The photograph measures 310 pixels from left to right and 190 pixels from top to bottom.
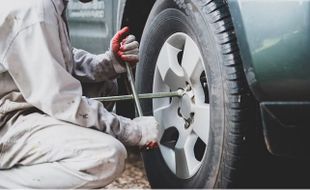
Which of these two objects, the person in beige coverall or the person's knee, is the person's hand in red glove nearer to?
the person in beige coverall

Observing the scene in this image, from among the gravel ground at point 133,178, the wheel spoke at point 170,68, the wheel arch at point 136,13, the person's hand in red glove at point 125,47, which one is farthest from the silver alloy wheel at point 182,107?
the gravel ground at point 133,178

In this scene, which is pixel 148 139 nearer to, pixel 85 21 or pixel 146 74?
pixel 146 74

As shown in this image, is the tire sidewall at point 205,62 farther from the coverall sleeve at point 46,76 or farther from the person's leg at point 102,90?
the coverall sleeve at point 46,76

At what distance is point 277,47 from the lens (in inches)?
81.5

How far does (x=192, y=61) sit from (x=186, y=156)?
0.43 m

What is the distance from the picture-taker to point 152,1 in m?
3.06

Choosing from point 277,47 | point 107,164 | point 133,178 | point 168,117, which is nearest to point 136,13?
point 168,117

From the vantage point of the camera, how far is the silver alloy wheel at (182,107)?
258 centimetres

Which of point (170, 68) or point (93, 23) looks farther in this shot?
point (93, 23)

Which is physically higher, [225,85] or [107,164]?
[225,85]

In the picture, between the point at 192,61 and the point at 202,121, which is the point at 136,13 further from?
the point at 202,121

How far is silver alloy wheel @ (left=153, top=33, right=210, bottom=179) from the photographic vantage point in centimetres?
258

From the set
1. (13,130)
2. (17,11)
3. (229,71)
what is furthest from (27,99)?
(229,71)

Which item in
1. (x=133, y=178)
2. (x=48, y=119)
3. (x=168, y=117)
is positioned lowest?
(x=133, y=178)
